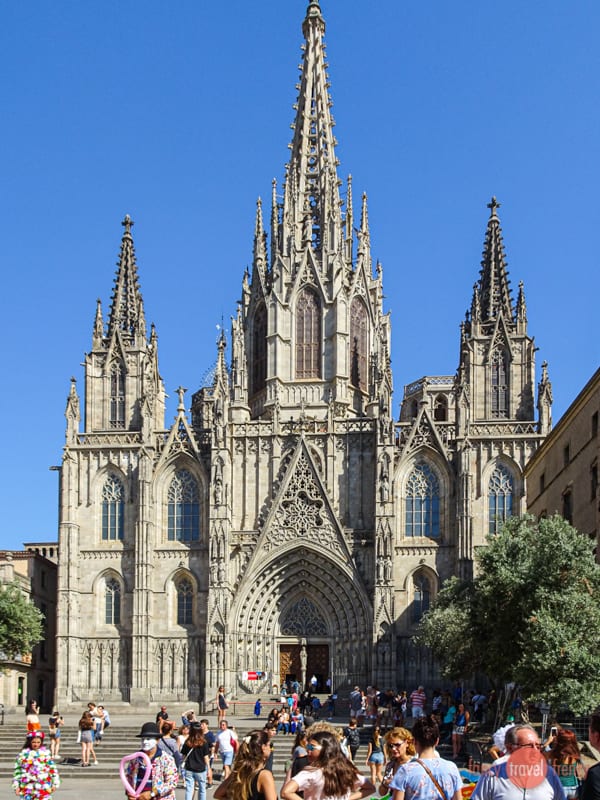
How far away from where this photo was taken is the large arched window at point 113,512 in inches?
2539

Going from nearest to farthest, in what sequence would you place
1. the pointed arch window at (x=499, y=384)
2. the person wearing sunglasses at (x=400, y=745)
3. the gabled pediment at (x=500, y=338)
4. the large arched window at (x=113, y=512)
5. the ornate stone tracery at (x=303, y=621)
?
the person wearing sunglasses at (x=400, y=745) → the ornate stone tracery at (x=303, y=621) → the large arched window at (x=113, y=512) → the pointed arch window at (x=499, y=384) → the gabled pediment at (x=500, y=338)

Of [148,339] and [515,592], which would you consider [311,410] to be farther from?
[515,592]

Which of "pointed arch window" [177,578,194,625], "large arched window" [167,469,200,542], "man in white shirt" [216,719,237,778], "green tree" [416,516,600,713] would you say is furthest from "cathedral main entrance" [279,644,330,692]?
"man in white shirt" [216,719,237,778]

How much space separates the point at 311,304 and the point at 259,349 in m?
3.88

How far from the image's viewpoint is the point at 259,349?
227 ft

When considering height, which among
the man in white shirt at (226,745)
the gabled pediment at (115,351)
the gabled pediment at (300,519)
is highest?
the gabled pediment at (115,351)

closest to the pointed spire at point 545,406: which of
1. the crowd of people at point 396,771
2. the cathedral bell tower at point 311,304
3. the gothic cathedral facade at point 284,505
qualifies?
the gothic cathedral facade at point 284,505

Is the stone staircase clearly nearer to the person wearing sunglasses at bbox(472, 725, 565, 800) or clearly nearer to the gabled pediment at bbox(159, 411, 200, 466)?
the gabled pediment at bbox(159, 411, 200, 466)

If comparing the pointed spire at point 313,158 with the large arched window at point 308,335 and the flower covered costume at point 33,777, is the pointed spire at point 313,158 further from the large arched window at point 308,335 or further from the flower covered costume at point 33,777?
the flower covered costume at point 33,777

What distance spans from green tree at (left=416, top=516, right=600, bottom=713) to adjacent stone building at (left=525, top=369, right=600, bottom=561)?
450 cm

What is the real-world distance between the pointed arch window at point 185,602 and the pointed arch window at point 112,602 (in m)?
→ 3.11

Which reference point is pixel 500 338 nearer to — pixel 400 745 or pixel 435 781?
pixel 400 745

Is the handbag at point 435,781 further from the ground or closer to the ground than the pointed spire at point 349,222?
closer to the ground

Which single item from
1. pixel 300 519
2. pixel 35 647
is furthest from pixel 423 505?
pixel 35 647
